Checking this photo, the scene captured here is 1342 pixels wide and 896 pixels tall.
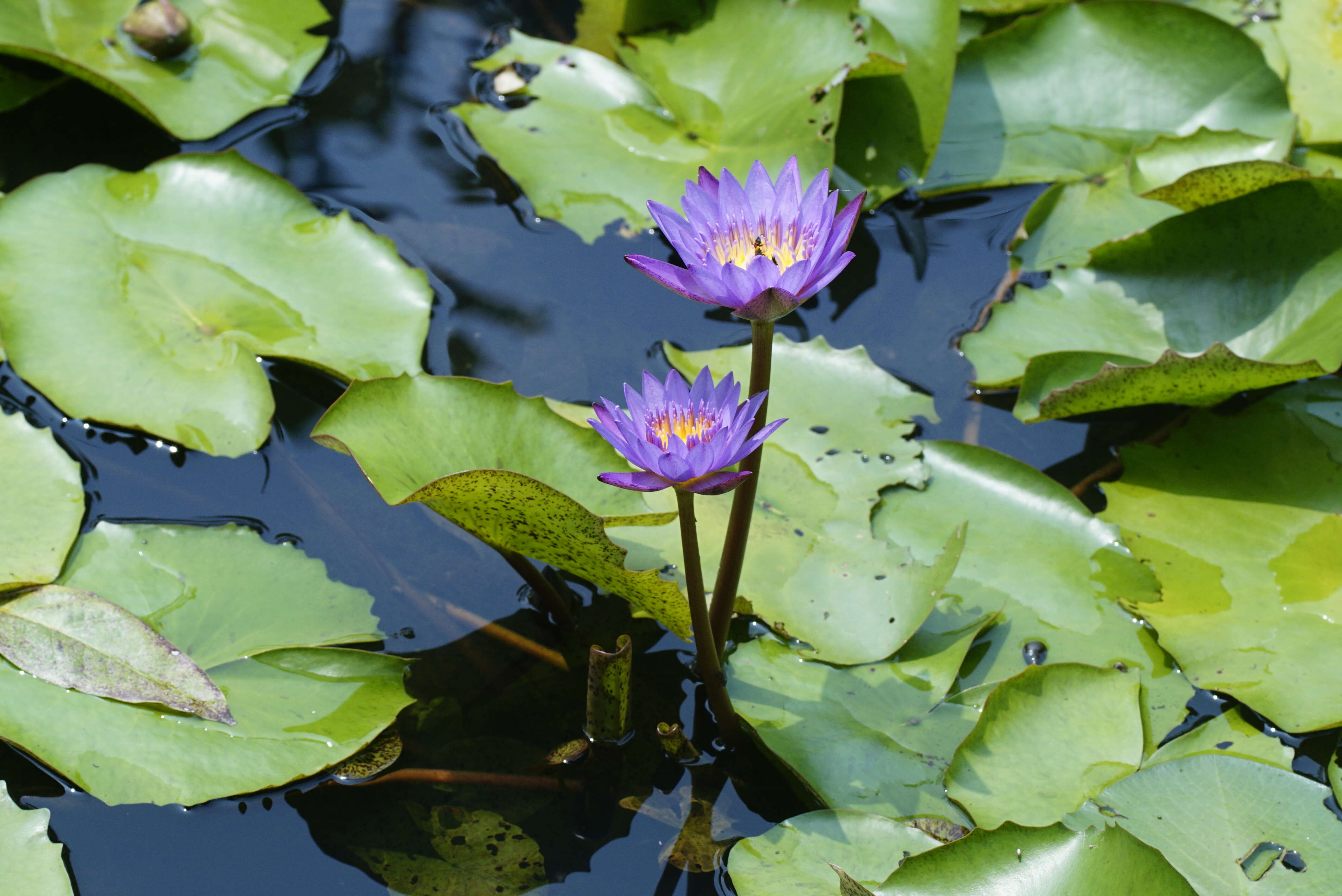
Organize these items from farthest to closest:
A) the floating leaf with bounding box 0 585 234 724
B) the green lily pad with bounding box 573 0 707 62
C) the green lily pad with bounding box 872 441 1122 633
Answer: the green lily pad with bounding box 573 0 707 62 → the green lily pad with bounding box 872 441 1122 633 → the floating leaf with bounding box 0 585 234 724

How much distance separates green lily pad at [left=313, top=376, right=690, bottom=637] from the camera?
1.33 meters

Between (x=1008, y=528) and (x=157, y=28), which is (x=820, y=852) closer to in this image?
(x=1008, y=528)

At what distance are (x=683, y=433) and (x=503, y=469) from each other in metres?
0.42

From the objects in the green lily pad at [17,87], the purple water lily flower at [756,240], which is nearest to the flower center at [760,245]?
the purple water lily flower at [756,240]

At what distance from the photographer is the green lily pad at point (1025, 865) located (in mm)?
1234

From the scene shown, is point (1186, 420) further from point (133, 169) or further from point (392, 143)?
point (133, 169)

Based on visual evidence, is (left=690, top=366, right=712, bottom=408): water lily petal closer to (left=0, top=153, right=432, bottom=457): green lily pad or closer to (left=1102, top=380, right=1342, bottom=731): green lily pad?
(left=0, top=153, right=432, bottom=457): green lily pad

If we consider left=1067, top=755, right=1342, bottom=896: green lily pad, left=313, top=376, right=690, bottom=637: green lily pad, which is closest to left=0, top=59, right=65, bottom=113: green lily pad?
left=313, top=376, right=690, bottom=637: green lily pad

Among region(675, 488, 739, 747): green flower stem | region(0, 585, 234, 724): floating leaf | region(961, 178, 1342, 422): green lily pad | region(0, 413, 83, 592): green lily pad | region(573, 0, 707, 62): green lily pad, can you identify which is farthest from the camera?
region(573, 0, 707, 62): green lily pad

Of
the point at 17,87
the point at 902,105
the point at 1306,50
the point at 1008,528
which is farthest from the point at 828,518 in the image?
the point at 17,87

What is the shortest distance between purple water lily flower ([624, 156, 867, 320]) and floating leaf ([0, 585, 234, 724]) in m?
Result: 0.97

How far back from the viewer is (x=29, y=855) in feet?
4.36

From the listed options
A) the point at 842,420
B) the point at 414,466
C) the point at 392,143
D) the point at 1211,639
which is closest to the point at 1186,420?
the point at 1211,639

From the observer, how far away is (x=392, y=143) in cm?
256
